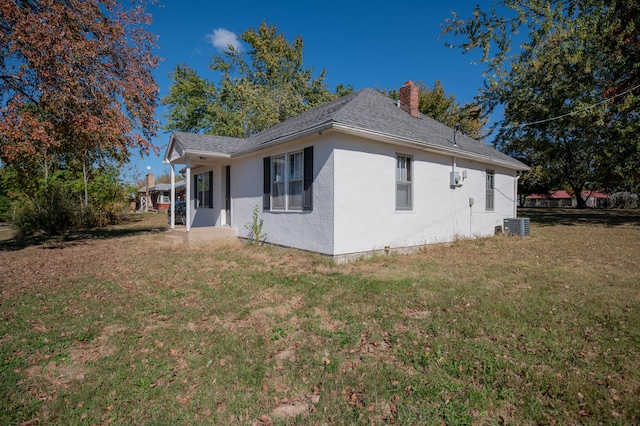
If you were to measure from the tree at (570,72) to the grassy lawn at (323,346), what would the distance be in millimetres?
10562

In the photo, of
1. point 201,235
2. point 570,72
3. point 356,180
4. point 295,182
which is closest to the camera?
point 356,180

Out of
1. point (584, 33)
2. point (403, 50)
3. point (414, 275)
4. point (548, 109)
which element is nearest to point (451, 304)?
point (414, 275)

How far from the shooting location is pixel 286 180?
9516mm

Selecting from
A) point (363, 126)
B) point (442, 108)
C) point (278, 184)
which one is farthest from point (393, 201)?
point (442, 108)

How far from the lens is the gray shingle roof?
8.20 meters

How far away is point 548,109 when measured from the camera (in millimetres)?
19438

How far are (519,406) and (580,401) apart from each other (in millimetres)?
543

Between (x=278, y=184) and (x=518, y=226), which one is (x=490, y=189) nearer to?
(x=518, y=226)

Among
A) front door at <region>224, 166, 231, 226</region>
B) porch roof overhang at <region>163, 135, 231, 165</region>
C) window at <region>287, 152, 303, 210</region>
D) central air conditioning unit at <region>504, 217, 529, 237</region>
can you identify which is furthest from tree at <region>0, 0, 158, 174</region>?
central air conditioning unit at <region>504, 217, 529, 237</region>

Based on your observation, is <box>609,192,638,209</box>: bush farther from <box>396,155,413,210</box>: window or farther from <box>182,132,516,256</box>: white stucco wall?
<box>396,155,413,210</box>: window

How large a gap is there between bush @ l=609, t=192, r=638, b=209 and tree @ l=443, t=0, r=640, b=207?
30.1 m

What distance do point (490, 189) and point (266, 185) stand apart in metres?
9.47

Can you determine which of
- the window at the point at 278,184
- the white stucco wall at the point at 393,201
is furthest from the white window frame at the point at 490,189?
the window at the point at 278,184

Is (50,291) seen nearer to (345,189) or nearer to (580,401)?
(345,189)
